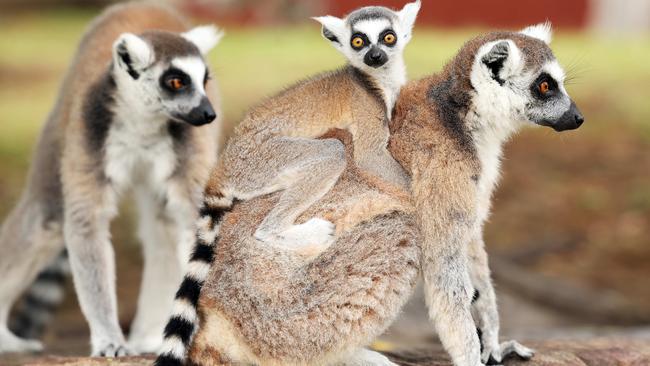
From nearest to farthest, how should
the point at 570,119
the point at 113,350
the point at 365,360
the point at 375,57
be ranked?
the point at 365,360, the point at 570,119, the point at 375,57, the point at 113,350

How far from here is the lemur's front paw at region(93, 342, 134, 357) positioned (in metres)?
6.42

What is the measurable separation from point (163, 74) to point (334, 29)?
4.14ft

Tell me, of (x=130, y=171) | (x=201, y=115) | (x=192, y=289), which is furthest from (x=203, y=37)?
(x=192, y=289)

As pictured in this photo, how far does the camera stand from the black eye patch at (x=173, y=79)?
6758 mm

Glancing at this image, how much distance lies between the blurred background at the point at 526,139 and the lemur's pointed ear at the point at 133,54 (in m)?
1.01

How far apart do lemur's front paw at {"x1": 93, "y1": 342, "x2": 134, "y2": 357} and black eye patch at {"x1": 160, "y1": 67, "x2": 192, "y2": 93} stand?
1.77 metres

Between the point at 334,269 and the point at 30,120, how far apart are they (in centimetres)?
1210

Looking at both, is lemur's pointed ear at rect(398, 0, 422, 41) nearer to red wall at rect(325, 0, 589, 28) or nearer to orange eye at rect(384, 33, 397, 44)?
orange eye at rect(384, 33, 397, 44)

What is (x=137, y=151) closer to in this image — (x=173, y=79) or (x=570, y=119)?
(x=173, y=79)

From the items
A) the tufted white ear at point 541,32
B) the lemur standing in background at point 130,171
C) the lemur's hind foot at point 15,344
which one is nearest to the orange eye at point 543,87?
the tufted white ear at point 541,32

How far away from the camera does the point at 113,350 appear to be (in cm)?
645

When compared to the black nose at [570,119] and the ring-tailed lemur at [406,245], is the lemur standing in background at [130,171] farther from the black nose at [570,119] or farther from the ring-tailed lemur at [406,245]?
the black nose at [570,119]

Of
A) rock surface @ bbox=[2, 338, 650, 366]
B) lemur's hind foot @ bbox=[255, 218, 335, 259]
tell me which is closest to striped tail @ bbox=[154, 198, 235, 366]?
lemur's hind foot @ bbox=[255, 218, 335, 259]

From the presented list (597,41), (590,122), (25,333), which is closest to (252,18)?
(597,41)
